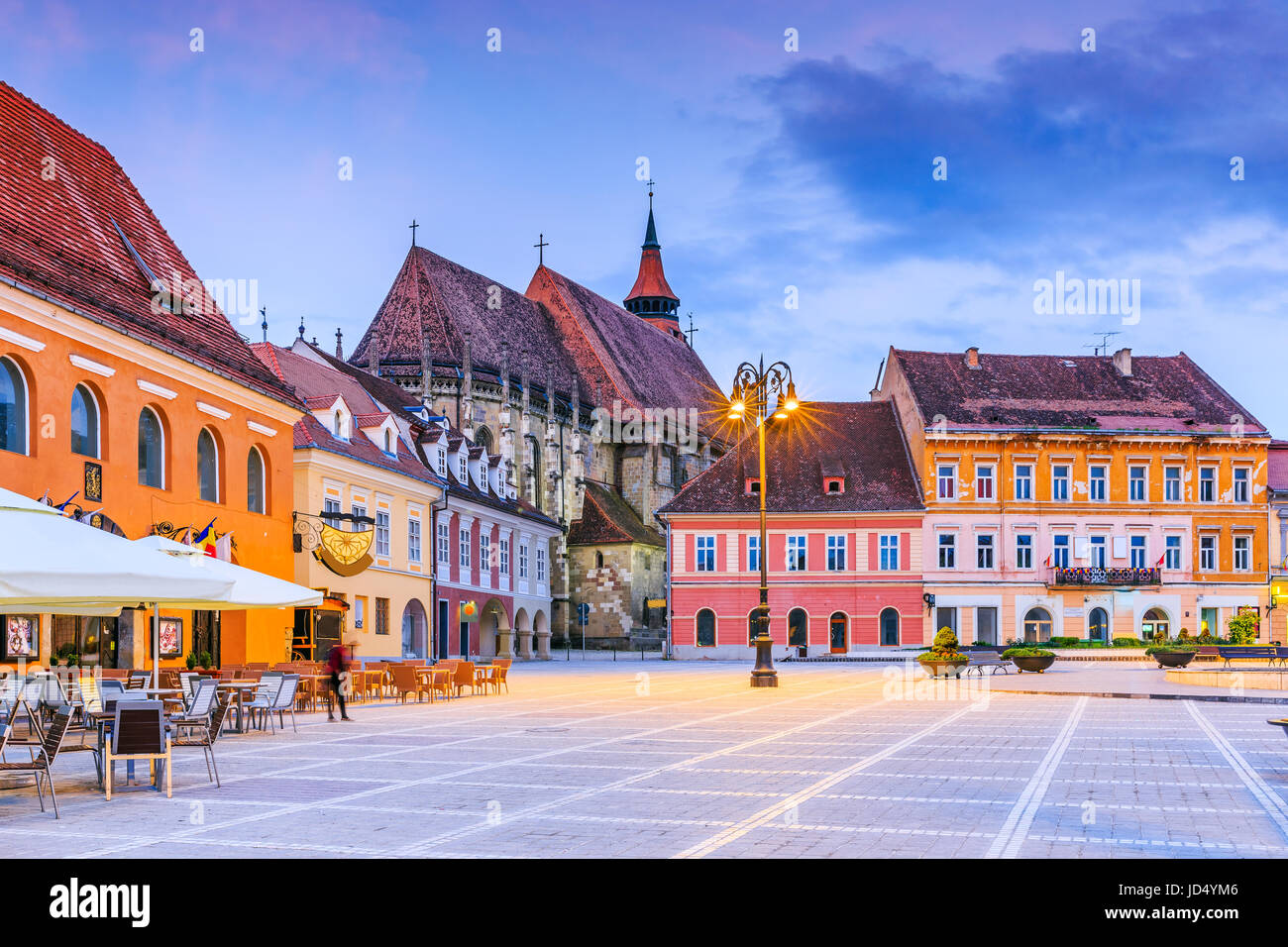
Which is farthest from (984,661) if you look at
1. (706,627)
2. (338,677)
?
(338,677)

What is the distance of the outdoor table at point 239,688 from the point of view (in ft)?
61.2

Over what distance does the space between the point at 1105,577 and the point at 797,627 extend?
13.5m

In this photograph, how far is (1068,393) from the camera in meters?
61.4

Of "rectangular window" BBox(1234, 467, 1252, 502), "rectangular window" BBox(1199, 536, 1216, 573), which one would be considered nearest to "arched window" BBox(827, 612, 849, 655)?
"rectangular window" BBox(1199, 536, 1216, 573)

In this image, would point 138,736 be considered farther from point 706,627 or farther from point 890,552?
point 890,552

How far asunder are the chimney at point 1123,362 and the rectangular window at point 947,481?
10.5 m

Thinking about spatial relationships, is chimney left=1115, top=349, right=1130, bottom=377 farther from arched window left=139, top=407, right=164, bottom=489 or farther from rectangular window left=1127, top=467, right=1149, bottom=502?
arched window left=139, top=407, right=164, bottom=489

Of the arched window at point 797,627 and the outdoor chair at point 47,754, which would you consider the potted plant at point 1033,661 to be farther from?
the outdoor chair at point 47,754

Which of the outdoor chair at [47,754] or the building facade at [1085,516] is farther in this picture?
the building facade at [1085,516]

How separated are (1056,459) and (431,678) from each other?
131 ft

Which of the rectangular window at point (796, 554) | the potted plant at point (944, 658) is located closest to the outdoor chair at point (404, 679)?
the potted plant at point (944, 658)

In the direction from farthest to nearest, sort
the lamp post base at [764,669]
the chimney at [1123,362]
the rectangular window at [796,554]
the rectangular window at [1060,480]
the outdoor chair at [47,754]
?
the chimney at [1123,362] < the rectangular window at [1060,480] < the rectangular window at [796,554] < the lamp post base at [764,669] < the outdoor chair at [47,754]

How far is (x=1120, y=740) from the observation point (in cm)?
1736
